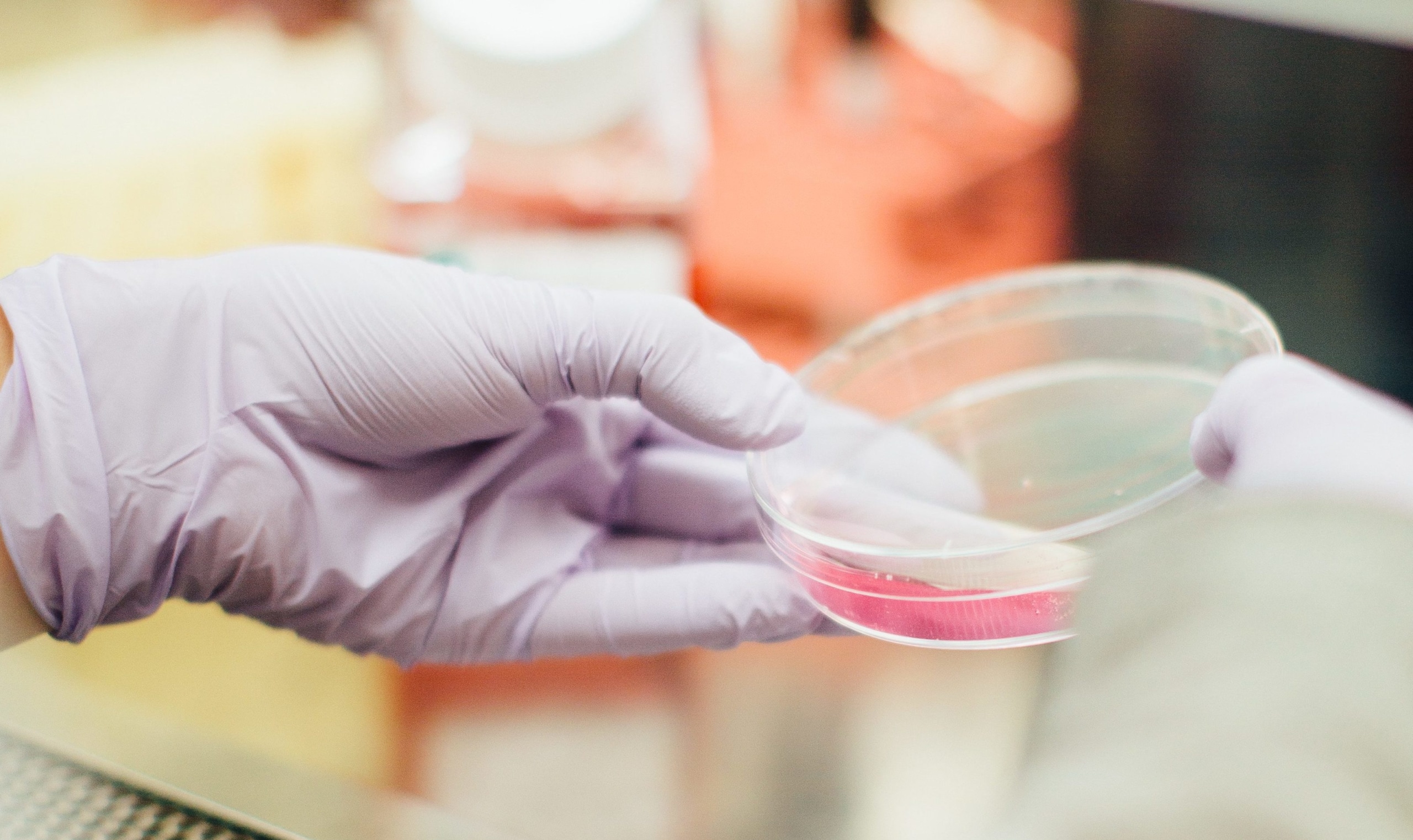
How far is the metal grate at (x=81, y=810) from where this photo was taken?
696mm

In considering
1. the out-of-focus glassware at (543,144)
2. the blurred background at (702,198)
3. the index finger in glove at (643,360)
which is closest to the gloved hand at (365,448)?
the index finger in glove at (643,360)

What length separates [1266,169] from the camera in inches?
50.4

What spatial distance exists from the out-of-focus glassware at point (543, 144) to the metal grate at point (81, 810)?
80cm

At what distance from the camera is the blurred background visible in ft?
3.46

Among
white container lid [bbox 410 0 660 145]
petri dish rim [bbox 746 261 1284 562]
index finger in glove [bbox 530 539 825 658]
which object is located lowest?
index finger in glove [bbox 530 539 825 658]

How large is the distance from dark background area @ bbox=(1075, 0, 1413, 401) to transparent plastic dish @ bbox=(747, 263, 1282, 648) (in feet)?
1.18

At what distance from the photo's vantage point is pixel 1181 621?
1.29ft

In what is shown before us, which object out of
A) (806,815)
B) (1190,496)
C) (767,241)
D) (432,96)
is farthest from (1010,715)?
(432,96)

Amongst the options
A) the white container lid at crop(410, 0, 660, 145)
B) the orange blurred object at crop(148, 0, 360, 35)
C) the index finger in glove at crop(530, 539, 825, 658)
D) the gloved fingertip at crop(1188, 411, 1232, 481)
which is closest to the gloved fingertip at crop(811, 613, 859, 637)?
the index finger in glove at crop(530, 539, 825, 658)

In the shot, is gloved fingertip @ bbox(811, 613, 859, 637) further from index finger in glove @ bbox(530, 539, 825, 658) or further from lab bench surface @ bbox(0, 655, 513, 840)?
A: lab bench surface @ bbox(0, 655, 513, 840)

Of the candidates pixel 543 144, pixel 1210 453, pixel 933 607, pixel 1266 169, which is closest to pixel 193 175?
pixel 543 144

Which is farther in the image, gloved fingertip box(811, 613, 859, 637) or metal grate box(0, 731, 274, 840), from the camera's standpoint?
gloved fingertip box(811, 613, 859, 637)

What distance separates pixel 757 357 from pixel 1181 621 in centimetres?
45

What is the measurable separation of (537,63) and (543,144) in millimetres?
140
